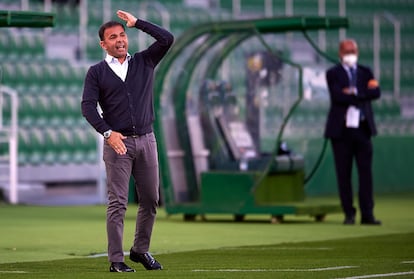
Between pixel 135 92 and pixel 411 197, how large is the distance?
14.2 m

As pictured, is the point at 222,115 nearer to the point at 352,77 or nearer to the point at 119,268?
the point at 352,77

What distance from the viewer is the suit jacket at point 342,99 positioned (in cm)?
1622

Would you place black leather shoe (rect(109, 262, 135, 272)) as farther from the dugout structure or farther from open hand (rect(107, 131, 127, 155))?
the dugout structure

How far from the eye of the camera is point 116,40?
9875 millimetres

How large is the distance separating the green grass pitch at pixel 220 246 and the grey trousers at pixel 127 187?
0.82ft

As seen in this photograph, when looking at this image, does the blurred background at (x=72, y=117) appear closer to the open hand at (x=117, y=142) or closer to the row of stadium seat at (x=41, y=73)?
the row of stadium seat at (x=41, y=73)

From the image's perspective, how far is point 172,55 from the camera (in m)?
17.6

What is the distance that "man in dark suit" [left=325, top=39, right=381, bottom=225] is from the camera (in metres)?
16.3

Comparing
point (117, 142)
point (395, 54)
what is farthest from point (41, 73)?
point (117, 142)

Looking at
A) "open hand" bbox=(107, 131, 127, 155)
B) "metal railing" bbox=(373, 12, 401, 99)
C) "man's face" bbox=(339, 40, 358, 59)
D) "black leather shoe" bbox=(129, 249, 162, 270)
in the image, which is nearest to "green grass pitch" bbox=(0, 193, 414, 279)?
"black leather shoe" bbox=(129, 249, 162, 270)

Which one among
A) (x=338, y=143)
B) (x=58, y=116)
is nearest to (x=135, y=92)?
(x=338, y=143)

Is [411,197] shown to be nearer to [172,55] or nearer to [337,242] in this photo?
[172,55]

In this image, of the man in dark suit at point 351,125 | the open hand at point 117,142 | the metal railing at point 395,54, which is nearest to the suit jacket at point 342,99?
the man in dark suit at point 351,125

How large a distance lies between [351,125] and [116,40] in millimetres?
6895
